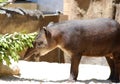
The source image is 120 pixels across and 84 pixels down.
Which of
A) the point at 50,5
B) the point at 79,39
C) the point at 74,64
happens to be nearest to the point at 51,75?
the point at 74,64

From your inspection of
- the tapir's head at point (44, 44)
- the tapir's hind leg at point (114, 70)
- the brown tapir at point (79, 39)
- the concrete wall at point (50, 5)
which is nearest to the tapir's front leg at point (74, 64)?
the brown tapir at point (79, 39)

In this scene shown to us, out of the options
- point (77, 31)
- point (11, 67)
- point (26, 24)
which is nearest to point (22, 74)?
point (11, 67)

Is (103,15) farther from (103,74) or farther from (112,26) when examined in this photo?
(112,26)

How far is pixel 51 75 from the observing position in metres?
4.48

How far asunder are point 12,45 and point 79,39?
2.14ft

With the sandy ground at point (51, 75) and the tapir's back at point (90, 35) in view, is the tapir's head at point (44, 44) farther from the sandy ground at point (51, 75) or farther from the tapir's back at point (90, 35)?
the sandy ground at point (51, 75)

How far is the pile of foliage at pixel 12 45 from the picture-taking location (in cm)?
416

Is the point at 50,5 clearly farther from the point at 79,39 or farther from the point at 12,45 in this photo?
the point at 79,39

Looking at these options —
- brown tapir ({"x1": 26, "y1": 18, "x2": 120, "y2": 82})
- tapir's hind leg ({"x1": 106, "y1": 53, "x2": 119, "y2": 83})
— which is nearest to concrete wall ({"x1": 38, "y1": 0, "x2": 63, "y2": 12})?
tapir's hind leg ({"x1": 106, "y1": 53, "x2": 119, "y2": 83})

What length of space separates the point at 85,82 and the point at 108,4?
7.29 ft

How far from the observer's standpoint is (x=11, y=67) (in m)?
4.32

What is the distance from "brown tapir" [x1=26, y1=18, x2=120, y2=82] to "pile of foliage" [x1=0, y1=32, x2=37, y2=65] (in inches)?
5.4

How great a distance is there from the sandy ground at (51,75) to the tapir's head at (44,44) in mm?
279

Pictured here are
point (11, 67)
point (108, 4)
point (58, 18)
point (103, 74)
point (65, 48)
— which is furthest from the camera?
point (58, 18)
